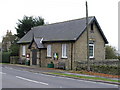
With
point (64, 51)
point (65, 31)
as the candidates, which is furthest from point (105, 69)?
point (65, 31)

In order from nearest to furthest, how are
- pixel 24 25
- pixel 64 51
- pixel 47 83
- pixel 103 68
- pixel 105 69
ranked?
pixel 47 83 → pixel 105 69 → pixel 103 68 → pixel 64 51 → pixel 24 25

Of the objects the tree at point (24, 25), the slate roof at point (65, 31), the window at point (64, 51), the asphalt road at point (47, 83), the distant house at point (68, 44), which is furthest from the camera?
the tree at point (24, 25)

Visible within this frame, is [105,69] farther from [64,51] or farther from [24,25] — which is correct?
[24,25]

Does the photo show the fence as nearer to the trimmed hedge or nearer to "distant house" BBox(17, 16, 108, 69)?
the trimmed hedge

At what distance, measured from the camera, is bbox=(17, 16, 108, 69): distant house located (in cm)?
2647

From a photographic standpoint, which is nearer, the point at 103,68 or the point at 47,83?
the point at 47,83

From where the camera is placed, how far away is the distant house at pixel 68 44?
86.8 ft

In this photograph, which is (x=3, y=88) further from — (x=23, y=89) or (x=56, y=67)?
(x=56, y=67)

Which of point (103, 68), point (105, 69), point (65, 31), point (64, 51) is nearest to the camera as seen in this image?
point (105, 69)

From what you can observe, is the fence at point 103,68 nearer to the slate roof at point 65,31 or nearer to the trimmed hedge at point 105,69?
the trimmed hedge at point 105,69

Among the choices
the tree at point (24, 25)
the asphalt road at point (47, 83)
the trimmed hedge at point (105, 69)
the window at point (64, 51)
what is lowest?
the asphalt road at point (47, 83)

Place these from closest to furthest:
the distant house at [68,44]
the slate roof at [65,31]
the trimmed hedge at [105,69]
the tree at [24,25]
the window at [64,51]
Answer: the trimmed hedge at [105,69], the distant house at [68,44], the slate roof at [65,31], the window at [64,51], the tree at [24,25]

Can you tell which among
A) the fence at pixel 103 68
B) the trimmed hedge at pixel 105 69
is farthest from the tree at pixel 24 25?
the trimmed hedge at pixel 105 69

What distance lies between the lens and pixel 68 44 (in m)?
26.8
